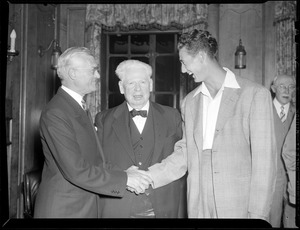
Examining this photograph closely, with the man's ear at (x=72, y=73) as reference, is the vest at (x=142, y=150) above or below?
below

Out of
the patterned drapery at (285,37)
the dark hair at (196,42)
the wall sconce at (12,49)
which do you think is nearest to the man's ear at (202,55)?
the dark hair at (196,42)

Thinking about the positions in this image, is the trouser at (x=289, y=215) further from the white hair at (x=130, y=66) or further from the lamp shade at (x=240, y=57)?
the white hair at (x=130, y=66)

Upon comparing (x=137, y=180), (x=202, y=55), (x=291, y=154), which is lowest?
(x=137, y=180)

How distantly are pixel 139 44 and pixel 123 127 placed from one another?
740mm

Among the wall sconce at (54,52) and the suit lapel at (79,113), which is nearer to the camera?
the suit lapel at (79,113)

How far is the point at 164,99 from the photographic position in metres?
2.40

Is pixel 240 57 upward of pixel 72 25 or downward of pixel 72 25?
downward

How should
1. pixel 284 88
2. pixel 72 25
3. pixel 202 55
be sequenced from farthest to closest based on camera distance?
pixel 72 25 < pixel 284 88 < pixel 202 55

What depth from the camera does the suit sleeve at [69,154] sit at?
71.1 inches

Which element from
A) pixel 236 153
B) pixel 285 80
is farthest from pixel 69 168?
pixel 285 80

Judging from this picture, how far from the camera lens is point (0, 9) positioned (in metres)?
2.09

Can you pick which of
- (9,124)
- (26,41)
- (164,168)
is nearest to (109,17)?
(26,41)

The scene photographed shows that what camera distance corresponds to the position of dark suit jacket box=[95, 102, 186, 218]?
2.01 metres

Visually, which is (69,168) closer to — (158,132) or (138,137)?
(138,137)
